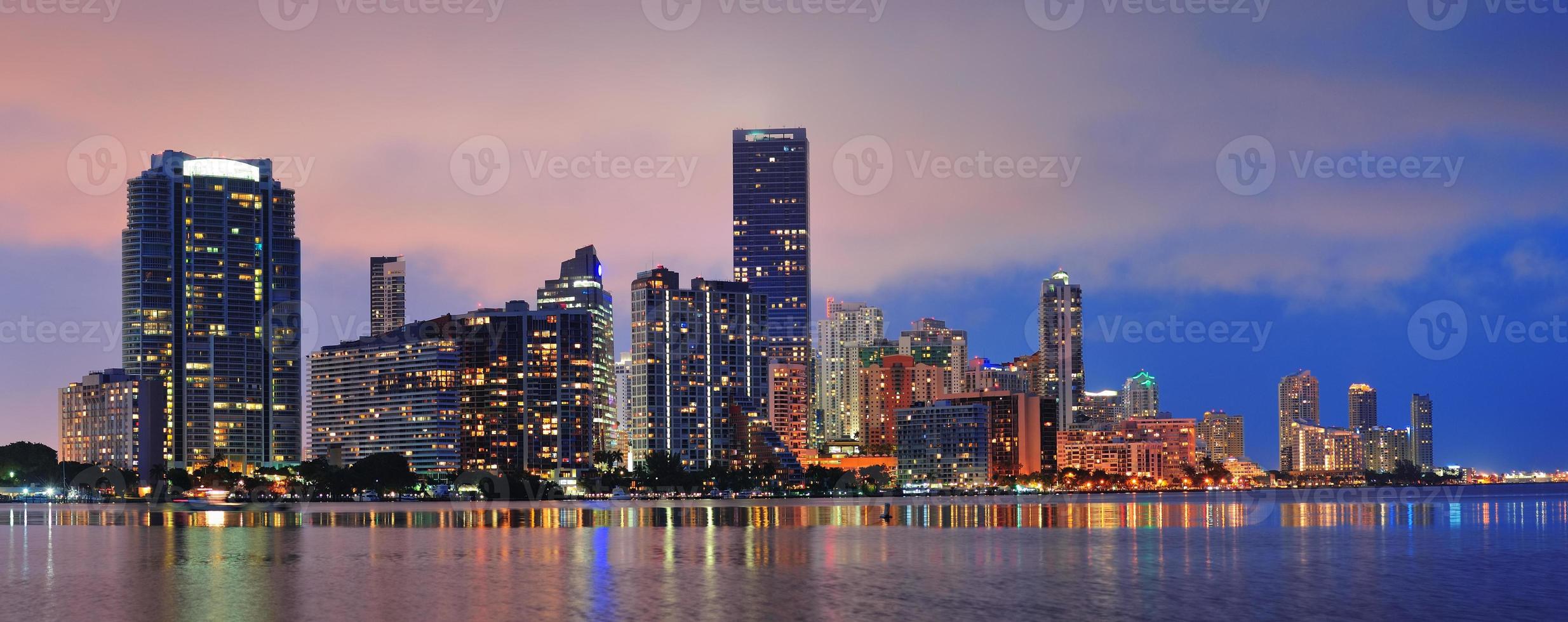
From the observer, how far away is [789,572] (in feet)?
275

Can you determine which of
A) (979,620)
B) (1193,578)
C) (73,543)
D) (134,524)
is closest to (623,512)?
(134,524)

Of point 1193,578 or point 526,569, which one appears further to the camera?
point 526,569

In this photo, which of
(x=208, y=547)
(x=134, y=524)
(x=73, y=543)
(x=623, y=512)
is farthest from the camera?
(x=623, y=512)

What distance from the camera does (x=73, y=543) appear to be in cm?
11531

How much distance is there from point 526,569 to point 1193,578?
36.9 m

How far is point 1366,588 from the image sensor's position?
74500 mm

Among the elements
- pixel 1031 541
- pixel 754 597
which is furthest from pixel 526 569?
pixel 1031 541

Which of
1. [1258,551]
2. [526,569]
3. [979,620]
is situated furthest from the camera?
[1258,551]

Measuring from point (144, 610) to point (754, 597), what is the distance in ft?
88.0

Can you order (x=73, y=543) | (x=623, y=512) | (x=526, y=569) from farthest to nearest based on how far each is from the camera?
(x=623, y=512) < (x=73, y=543) < (x=526, y=569)

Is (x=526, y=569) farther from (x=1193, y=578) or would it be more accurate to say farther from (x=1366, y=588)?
(x=1366, y=588)

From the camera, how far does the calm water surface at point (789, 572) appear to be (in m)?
65.3

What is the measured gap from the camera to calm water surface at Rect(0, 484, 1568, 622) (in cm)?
6531

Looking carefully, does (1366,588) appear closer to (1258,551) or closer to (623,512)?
(1258,551)
